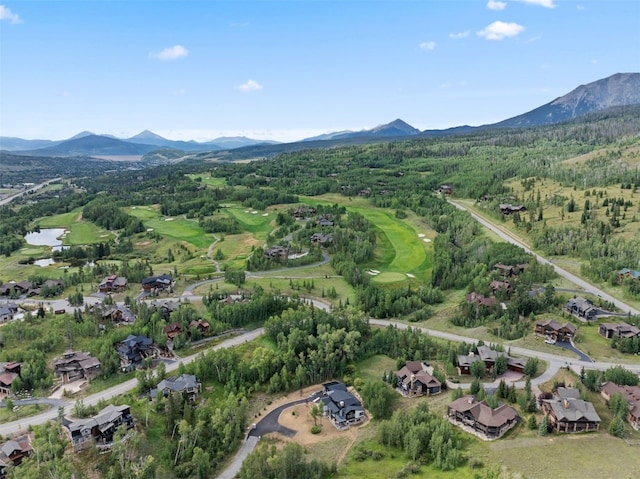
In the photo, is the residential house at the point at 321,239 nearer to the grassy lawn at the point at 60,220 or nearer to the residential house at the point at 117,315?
the residential house at the point at 117,315

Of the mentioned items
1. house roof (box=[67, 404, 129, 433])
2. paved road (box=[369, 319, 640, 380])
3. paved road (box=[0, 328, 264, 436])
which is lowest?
paved road (box=[0, 328, 264, 436])

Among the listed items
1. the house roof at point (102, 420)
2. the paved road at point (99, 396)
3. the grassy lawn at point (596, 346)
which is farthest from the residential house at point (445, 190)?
the house roof at point (102, 420)

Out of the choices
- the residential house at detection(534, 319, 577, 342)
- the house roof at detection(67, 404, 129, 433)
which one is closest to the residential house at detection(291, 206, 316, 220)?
the residential house at detection(534, 319, 577, 342)

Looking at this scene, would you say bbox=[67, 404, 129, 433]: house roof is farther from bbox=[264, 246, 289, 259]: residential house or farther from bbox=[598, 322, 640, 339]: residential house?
bbox=[598, 322, 640, 339]: residential house

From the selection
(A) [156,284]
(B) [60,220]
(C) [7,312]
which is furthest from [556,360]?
(B) [60,220]

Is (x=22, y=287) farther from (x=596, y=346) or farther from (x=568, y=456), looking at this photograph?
(x=596, y=346)

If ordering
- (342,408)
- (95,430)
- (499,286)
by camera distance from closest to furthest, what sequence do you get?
(95,430)
(342,408)
(499,286)
